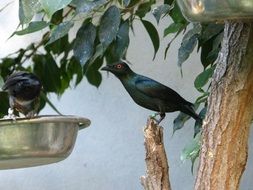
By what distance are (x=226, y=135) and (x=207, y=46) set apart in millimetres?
698

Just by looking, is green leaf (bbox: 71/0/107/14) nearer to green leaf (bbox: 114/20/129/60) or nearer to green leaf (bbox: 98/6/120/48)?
green leaf (bbox: 98/6/120/48)

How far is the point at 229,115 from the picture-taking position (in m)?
1.32

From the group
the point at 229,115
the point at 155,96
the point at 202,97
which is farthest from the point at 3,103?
the point at 229,115

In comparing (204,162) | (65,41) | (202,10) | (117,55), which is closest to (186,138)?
(65,41)

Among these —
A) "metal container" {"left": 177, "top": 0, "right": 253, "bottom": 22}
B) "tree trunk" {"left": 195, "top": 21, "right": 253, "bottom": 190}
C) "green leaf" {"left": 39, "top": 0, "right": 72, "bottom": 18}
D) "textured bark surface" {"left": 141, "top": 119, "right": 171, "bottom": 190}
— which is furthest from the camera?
"textured bark surface" {"left": 141, "top": 119, "right": 171, "bottom": 190}

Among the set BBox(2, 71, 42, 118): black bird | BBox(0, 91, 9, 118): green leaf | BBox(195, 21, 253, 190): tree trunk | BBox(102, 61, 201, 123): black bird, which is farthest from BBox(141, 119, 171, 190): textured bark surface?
BBox(0, 91, 9, 118): green leaf

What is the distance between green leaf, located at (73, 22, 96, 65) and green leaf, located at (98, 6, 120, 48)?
0.10 metres

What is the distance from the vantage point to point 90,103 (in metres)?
3.13

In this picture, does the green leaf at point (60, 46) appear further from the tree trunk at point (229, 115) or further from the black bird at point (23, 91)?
the tree trunk at point (229, 115)

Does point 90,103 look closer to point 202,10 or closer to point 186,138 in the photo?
point 186,138

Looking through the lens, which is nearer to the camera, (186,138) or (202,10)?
(202,10)

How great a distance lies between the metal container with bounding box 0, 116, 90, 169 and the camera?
1.39 metres

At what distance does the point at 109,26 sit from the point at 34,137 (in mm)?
472

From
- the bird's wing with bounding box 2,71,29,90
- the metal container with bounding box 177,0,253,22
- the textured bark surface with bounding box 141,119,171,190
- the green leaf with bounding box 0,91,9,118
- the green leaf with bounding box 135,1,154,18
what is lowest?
the textured bark surface with bounding box 141,119,171,190
